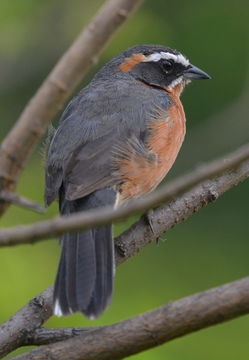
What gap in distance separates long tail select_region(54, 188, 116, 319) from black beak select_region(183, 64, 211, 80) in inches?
93.7

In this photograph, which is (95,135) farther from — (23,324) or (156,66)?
(23,324)

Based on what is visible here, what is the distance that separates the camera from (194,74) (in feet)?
22.1

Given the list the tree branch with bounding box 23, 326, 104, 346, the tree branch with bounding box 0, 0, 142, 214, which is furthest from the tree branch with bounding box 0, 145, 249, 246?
the tree branch with bounding box 23, 326, 104, 346

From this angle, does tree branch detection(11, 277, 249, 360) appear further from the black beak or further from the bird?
the black beak

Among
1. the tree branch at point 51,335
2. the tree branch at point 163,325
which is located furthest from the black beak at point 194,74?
the tree branch at point 163,325

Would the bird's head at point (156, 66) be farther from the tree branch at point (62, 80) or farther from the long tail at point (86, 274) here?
the tree branch at point (62, 80)

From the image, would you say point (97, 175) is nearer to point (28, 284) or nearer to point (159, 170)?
point (159, 170)

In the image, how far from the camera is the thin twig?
10.4 feet

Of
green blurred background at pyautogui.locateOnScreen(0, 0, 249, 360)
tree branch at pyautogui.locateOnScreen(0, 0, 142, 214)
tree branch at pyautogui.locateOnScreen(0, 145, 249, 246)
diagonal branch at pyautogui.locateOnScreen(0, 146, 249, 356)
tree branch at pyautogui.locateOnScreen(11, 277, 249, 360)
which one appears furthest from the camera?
green blurred background at pyautogui.locateOnScreen(0, 0, 249, 360)

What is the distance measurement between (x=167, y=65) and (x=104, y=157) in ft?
5.34

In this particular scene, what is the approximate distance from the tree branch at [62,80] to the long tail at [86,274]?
3.96 ft

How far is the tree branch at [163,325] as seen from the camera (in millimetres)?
3457

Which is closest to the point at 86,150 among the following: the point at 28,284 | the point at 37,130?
the point at 28,284

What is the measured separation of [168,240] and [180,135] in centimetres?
170
